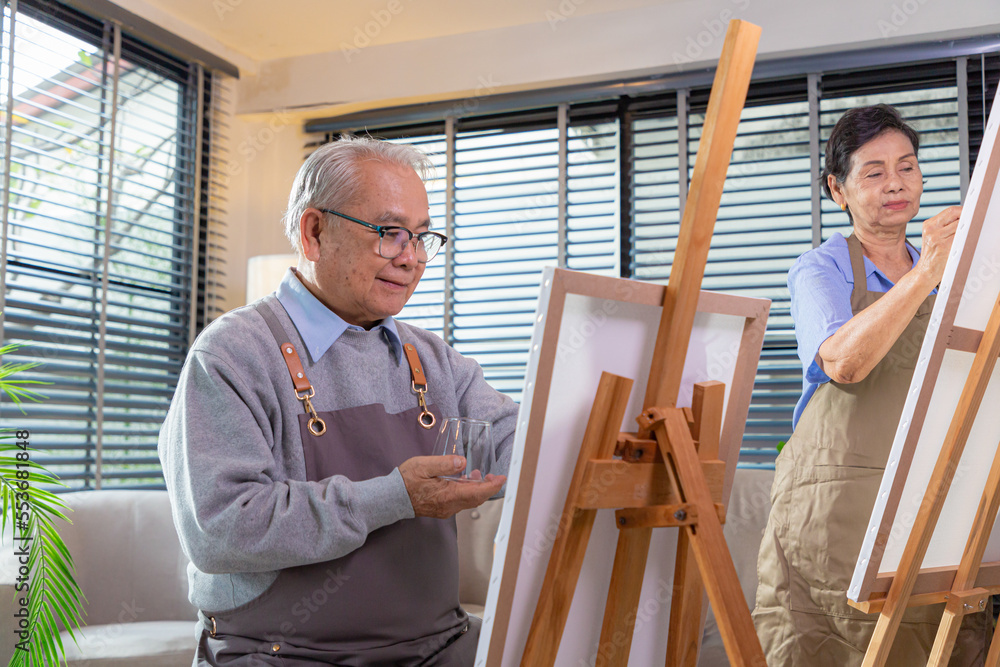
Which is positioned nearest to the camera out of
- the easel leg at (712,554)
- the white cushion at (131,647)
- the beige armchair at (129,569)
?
the easel leg at (712,554)

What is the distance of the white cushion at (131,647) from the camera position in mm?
2262

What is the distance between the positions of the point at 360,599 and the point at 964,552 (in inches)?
36.0

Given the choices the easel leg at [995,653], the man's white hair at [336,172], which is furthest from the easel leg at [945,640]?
the man's white hair at [336,172]

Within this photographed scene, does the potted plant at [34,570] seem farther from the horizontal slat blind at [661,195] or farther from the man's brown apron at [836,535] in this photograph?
the horizontal slat blind at [661,195]

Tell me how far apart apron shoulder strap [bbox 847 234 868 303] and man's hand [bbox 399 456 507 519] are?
0.80 metres

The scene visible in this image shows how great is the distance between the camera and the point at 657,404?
1.01 metres

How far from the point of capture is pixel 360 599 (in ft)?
3.94

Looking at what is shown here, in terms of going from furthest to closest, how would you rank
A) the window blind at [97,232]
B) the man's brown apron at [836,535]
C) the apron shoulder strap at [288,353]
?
1. the window blind at [97,232]
2. the man's brown apron at [836,535]
3. the apron shoulder strap at [288,353]

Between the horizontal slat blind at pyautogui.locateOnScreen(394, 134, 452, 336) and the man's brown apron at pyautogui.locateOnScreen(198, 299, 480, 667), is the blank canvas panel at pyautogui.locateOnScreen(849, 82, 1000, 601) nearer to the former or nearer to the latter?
the man's brown apron at pyautogui.locateOnScreen(198, 299, 480, 667)

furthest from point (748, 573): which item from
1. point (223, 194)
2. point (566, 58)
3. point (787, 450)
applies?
→ point (223, 194)

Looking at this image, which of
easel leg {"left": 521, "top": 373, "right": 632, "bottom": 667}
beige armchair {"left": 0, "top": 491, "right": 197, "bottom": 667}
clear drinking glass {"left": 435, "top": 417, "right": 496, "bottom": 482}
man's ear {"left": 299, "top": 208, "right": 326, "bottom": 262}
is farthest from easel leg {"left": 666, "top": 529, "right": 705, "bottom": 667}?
beige armchair {"left": 0, "top": 491, "right": 197, "bottom": 667}

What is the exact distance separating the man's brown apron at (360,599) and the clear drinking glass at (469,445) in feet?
0.27

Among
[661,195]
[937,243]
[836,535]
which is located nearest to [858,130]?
[937,243]
